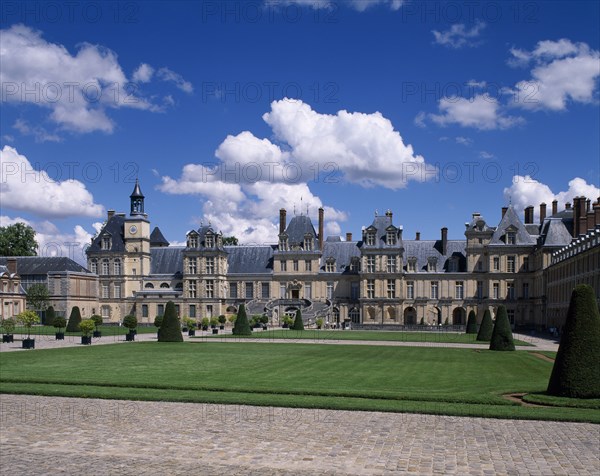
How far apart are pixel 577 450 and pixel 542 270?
55.9 metres

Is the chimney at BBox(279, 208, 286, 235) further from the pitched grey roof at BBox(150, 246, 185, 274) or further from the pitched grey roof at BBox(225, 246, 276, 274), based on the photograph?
the pitched grey roof at BBox(150, 246, 185, 274)

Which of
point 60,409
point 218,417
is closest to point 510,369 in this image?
point 218,417

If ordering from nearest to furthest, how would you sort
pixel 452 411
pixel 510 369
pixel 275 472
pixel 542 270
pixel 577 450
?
pixel 275 472 < pixel 577 450 < pixel 452 411 < pixel 510 369 < pixel 542 270

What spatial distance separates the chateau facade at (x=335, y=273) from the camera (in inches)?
2672

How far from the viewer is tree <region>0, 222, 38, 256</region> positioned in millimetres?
81312

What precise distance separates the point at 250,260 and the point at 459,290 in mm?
23578

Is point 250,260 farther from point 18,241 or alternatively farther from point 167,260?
point 18,241

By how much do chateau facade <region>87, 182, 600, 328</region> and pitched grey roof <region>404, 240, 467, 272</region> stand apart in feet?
0.36

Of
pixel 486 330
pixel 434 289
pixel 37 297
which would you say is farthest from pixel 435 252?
pixel 37 297

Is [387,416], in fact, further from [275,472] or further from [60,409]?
[60,409]

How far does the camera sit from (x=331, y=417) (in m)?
14.4

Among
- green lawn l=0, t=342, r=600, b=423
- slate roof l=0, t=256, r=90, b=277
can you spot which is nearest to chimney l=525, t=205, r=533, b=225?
green lawn l=0, t=342, r=600, b=423

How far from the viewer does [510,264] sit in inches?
2672

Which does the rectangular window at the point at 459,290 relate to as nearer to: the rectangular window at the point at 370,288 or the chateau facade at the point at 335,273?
the chateau facade at the point at 335,273
